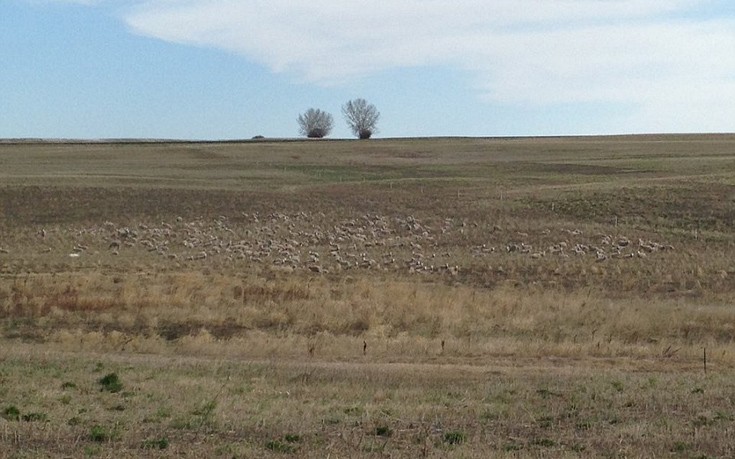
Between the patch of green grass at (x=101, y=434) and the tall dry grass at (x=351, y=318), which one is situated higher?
the patch of green grass at (x=101, y=434)

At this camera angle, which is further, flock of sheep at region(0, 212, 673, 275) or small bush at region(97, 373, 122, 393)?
flock of sheep at region(0, 212, 673, 275)

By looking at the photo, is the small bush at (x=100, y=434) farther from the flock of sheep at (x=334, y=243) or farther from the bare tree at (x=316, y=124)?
the bare tree at (x=316, y=124)

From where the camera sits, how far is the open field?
9.27m

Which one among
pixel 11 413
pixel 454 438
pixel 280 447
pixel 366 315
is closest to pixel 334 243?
pixel 366 315

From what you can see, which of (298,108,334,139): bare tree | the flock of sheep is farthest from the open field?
(298,108,334,139): bare tree

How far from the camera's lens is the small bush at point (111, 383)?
12.1 meters

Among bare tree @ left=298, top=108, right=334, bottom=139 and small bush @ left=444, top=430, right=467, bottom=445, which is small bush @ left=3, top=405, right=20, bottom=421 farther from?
bare tree @ left=298, top=108, right=334, bottom=139

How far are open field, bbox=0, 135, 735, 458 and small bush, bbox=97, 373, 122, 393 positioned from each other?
8 cm

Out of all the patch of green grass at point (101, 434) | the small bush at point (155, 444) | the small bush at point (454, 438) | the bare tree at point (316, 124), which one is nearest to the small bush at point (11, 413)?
the patch of green grass at point (101, 434)

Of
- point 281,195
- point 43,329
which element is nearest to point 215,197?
point 281,195

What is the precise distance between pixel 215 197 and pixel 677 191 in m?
22.4

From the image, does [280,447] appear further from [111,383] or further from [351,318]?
[351,318]

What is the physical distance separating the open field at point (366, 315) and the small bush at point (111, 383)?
8 centimetres

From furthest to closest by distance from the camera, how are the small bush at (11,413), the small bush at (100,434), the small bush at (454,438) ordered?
the small bush at (11,413)
the small bush at (454,438)
the small bush at (100,434)
